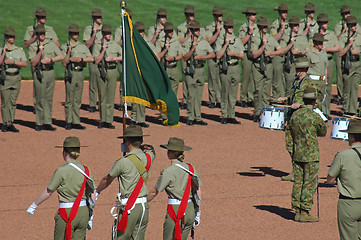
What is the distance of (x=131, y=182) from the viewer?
32.7 ft

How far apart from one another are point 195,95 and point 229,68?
3.75 feet

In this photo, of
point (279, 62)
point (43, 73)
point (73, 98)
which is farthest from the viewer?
point (279, 62)

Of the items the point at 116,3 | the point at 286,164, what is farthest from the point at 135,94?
the point at 116,3

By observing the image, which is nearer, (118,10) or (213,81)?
(213,81)

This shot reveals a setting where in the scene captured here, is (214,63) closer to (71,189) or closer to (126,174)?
(126,174)

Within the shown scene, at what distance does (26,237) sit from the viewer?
38.9 ft

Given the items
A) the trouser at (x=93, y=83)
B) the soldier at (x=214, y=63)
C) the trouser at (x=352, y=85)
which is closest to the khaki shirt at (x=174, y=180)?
the trouser at (x=93, y=83)

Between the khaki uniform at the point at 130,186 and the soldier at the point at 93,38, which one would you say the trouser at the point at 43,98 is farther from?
the khaki uniform at the point at 130,186

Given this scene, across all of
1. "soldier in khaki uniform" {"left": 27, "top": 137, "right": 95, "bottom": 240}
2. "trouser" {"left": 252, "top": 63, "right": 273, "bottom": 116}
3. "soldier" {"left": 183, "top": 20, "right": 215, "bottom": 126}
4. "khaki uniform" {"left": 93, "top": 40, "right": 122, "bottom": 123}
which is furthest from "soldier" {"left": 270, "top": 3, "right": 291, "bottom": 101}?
"soldier in khaki uniform" {"left": 27, "top": 137, "right": 95, "bottom": 240}

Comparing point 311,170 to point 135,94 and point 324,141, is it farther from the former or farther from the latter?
point 324,141

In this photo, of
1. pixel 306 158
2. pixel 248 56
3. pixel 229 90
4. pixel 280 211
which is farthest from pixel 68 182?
pixel 248 56

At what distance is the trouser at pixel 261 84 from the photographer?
21.2m

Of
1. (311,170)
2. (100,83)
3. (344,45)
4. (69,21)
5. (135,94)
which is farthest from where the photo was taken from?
(69,21)

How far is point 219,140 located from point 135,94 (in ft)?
24.7
